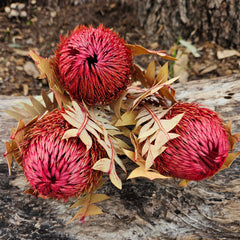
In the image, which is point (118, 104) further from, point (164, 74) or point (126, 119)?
point (164, 74)

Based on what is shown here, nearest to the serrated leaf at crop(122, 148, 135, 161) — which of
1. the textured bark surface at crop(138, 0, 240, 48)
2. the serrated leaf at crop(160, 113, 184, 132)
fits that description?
the serrated leaf at crop(160, 113, 184, 132)

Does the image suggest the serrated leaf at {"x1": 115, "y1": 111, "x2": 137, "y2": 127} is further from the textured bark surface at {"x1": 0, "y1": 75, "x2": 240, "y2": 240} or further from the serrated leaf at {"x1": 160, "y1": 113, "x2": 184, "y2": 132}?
the textured bark surface at {"x1": 0, "y1": 75, "x2": 240, "y2": 240}

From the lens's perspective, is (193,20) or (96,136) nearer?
(96,136)

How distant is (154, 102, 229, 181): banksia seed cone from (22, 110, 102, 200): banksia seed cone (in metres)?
0.22

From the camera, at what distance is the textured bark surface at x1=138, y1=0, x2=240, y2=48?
190cm

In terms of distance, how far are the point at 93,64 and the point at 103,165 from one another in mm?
297

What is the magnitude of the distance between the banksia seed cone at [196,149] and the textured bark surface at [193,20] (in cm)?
124

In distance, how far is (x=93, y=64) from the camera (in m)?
0.87

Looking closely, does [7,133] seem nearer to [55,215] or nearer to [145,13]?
[55,215]

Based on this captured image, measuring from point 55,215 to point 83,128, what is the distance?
414mm

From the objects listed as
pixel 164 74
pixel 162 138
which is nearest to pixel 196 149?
pixel 162 138

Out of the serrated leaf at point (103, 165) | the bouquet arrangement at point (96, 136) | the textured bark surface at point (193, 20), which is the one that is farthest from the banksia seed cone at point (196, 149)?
the textured bark surface at point (193, 20)

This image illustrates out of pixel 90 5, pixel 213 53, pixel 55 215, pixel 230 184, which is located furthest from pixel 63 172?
pixel 90 5

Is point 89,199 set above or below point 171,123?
below
